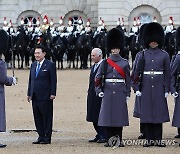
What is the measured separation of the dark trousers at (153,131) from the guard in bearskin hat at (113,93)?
34cm

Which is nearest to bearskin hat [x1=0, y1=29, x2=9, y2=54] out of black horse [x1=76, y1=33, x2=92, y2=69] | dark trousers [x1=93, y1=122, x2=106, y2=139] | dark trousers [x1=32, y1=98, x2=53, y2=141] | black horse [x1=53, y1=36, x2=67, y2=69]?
dark trousers [x1=32, y1=98, x2=53, y2=141]

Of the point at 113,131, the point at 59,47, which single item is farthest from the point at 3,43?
the point at 59,47

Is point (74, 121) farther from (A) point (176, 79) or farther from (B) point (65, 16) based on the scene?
(B) point (65, 16)

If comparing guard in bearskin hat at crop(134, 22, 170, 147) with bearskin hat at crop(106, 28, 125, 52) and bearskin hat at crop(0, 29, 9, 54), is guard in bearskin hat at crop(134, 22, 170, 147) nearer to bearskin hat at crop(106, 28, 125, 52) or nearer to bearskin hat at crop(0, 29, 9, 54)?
bearskin hat at crop(106, 28, 125, 52)

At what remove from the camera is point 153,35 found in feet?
39.0

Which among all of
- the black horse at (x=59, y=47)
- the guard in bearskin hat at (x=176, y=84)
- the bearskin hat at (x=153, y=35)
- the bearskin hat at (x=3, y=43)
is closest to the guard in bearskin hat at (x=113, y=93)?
the bearskin hat at (x=153, y=35)

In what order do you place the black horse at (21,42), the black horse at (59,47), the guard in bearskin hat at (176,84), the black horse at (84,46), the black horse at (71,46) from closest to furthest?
the guard in bearskin hat at (176,84) < the black horse at (59,47) < the black horse at (21,42) < the black horse at (84,46) < the black horse at (71,46)

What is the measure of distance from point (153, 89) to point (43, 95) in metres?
1.63

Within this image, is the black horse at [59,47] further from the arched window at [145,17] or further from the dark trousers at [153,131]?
the dark trousers at [153,131]

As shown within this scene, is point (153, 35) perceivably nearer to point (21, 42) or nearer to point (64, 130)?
point (64, 130)

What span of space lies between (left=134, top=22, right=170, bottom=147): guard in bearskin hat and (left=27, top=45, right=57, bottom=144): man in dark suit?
4.24ft

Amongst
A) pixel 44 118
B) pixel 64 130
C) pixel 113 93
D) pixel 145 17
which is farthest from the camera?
pixel 145 17

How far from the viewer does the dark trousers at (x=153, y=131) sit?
1157 cm

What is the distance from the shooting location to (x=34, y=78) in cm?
1220
